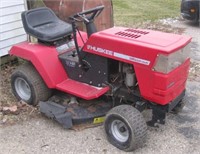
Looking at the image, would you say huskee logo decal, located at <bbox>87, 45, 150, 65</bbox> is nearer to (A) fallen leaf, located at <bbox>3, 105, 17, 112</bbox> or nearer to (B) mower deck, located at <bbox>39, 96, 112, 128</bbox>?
(B) mower deck, located at <bbox>39, 96, 112, 128</bbox>

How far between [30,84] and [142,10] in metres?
7.00

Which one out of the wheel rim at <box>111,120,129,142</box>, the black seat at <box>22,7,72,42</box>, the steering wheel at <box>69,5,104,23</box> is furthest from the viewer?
the black seat at <box>22,7,72,42</box>

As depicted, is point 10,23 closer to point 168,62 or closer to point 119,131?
point 119,131

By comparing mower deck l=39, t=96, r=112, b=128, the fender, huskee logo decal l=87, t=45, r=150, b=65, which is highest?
huskee logo decal l=87, t=45, r=150, b=65

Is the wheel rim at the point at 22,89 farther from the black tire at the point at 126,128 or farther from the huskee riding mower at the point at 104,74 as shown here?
the black tire at the point at 126,128

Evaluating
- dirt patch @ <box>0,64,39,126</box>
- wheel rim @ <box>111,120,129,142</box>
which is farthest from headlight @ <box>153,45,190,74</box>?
dirt patch @ <box>0,64,39,126</box>

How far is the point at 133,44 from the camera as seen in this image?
11.5ft

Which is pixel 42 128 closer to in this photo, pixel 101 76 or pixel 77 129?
pixel 77 129

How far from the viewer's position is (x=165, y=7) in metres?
11.2

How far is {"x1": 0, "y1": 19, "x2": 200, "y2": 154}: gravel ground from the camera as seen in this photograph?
3701mm

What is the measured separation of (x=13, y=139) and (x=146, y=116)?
5.20ft

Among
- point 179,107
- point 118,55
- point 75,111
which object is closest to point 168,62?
point 118,55

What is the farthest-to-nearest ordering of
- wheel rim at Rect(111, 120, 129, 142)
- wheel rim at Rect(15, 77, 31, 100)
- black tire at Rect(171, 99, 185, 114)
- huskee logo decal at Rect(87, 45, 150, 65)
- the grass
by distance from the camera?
the grass, wheel rim at Rect(15, 77, 31, 100), black tire at Rect(171, 99, 185, 114), wheel rim at Rect(111, 120, 129, 142), huskee logo decal at Rect(87, 45, 150, 65)

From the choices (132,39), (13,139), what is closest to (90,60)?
(132,39)
